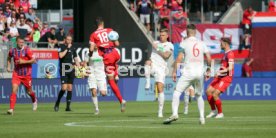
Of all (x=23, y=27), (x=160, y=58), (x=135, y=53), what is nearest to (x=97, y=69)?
(x=160, y=58)

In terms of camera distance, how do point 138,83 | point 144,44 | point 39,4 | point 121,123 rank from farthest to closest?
point 39,4 → point 144,44 → point 138,83 → point 121,123

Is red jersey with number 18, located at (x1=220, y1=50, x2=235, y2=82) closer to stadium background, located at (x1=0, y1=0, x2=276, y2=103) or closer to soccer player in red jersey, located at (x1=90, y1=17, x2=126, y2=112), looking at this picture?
soccer player in red jersey, located at (x1=90, y1=17, x2=126, y2=112)

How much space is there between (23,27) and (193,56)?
80.5 ft

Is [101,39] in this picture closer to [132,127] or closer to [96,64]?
[96,64]

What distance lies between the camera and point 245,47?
47844mm

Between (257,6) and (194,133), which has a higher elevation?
(257,6)

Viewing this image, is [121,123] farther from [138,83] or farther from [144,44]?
[144,44]

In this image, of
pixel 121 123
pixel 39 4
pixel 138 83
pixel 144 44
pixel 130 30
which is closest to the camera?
pixel 121 123

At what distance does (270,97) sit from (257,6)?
7770 mm

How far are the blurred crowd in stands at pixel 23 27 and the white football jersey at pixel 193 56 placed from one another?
862 inches

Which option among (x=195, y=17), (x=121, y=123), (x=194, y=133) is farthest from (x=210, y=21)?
(x=194, y=133)

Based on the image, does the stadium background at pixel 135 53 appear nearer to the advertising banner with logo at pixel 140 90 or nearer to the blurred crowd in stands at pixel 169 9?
the advertising banner with logo at pixel 140 90

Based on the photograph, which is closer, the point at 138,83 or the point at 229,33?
the point at 138,83

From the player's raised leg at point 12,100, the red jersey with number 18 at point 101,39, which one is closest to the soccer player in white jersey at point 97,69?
the red jersey with number 18 at point 101,39
